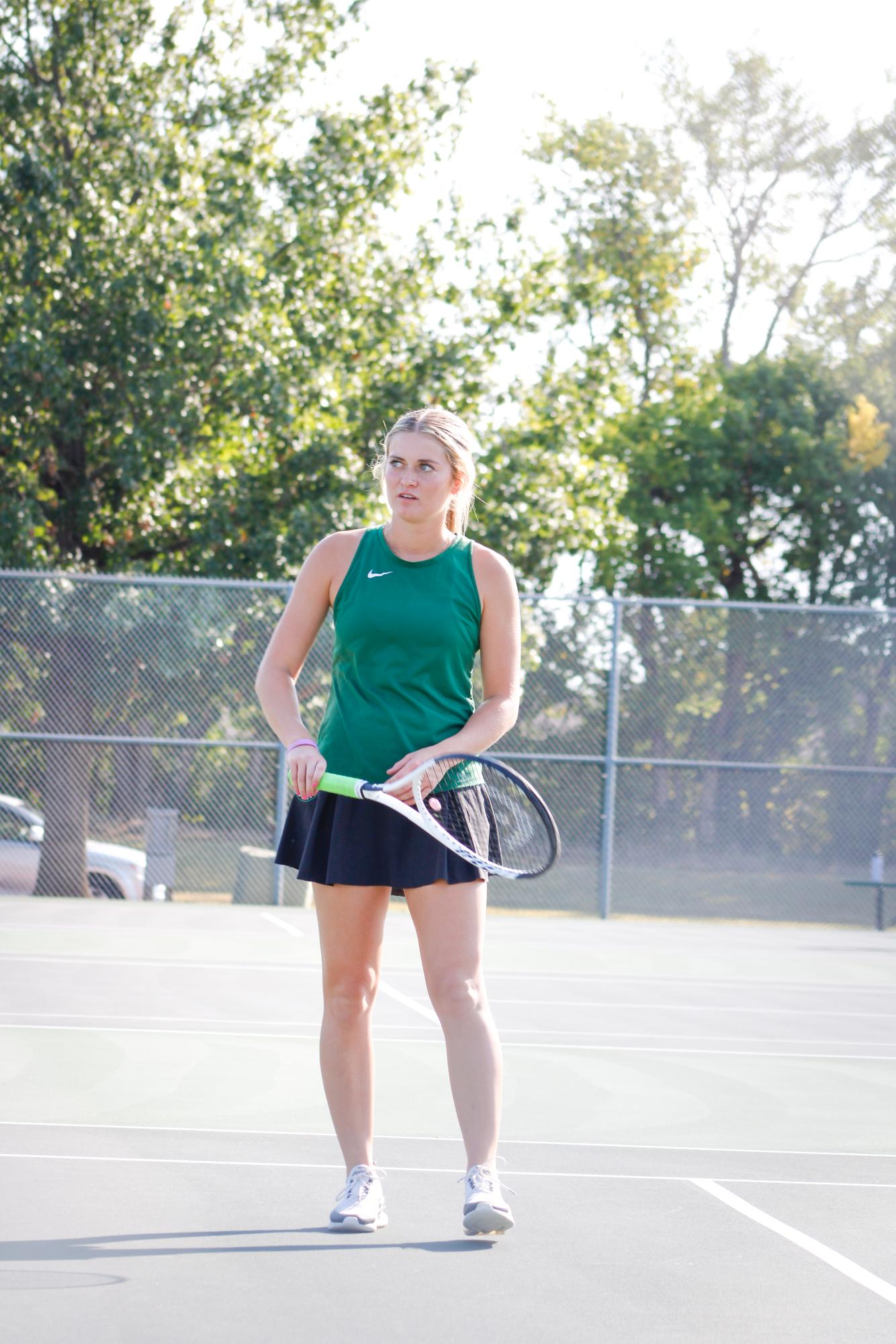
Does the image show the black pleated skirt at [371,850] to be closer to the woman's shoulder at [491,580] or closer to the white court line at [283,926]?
the woman's shoulder at [491,580]

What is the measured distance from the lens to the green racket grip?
362cm

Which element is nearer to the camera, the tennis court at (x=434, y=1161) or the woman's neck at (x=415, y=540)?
the tennis court at (x=434, y=1161)

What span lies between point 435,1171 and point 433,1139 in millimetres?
431

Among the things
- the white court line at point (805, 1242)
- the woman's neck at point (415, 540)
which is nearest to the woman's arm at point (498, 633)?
the woman's neck at point (415, 540)

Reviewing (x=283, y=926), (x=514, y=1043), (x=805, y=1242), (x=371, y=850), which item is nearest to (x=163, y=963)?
(x=283, y=926)

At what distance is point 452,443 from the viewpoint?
383 centimetres

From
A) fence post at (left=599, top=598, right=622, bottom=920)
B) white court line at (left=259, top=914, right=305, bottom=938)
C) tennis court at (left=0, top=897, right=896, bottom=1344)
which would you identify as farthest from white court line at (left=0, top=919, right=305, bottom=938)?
fence post at (left=599, top=598, right=622, bottom=920)

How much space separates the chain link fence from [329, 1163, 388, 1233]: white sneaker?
8651mm

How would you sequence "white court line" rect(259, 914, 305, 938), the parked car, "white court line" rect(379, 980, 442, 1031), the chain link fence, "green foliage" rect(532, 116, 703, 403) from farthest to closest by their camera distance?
"green foliage" rect(532, 116, 703, 403) → the parked car → the chain link fence → "white court line" rect(259, 914, 305, 938) → "white court line" rect(379, 980, 442, 1031)

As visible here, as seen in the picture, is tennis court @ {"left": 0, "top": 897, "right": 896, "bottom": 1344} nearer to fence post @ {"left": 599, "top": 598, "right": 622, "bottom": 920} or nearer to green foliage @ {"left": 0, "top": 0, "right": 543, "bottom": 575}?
fence post @ {"left": 599, "top": 598, "right": 622, "bottom": 920}

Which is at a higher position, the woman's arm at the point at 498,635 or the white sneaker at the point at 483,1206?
the woman's arm at the point at 498,635

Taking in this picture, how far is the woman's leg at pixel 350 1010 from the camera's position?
3.74 metres

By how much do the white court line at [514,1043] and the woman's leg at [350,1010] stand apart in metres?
2.71

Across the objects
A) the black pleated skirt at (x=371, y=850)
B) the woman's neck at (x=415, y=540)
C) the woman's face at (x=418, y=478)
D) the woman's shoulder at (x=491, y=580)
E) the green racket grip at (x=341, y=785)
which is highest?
the woman's face at (x=418, y=478)
